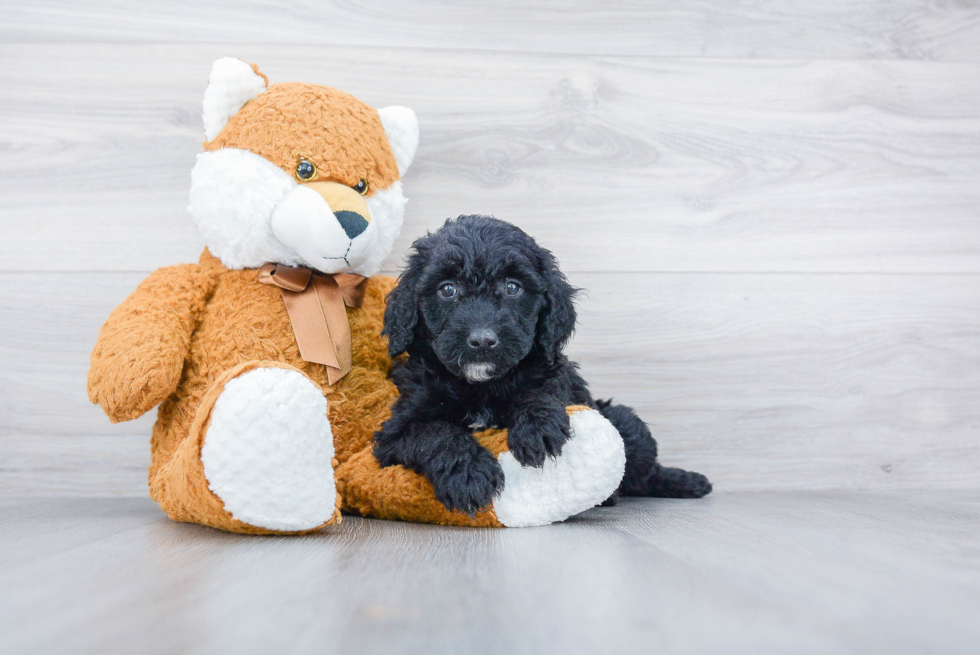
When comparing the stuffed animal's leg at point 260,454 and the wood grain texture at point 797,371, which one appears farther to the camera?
the wood grain texture at point 797,371

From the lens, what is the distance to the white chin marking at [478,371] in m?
1.07

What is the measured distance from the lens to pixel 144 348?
45.0 inches

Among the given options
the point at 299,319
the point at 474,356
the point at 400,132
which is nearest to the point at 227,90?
the point at 400,132

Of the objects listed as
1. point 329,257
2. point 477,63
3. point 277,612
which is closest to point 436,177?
point 477,63

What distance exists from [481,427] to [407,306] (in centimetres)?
23

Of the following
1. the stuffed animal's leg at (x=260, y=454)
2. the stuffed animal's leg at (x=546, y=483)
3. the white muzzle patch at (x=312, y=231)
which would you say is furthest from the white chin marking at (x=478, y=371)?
the white muzzle patch at (x=312, y=231)

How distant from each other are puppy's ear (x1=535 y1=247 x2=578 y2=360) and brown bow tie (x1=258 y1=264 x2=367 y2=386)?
37 centimetres

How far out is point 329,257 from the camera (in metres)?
1.23

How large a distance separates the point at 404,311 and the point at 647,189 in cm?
81

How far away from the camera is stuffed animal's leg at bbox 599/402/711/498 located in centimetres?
132

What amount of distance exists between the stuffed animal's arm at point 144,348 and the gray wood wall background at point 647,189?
402 millimetres

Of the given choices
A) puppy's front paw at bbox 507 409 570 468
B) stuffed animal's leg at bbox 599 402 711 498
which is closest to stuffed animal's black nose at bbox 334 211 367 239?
puppy's front paw at bbox 507 409 570 468

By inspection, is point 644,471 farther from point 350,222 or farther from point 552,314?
point 350,222

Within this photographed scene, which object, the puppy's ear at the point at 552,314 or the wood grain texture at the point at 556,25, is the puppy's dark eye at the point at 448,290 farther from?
the wood grain texture at the point at 556,25
